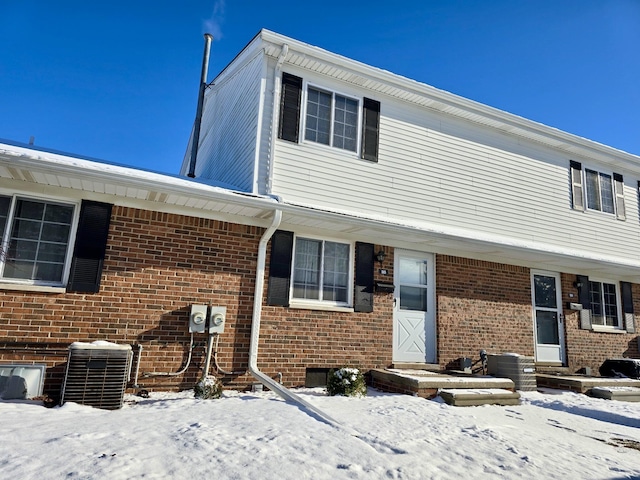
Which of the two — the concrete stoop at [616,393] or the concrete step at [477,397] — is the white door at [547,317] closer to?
the concrete stoop at [616,393]

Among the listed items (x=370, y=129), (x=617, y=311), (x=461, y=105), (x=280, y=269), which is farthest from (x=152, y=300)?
(x=617, y=311)

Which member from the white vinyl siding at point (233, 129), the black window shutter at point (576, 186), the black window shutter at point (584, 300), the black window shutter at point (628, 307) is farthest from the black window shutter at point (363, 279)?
the black window shutter at point (628, 307)

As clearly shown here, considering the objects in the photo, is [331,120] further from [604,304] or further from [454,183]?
[604,304]

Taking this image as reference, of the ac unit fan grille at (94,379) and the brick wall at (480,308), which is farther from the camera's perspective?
the brick wall at (480,308)

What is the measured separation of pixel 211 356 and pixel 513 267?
6642 mm

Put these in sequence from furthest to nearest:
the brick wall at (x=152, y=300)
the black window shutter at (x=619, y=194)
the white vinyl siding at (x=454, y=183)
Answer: the black window shutter at (x=619, y=194), the white vinyl siding at (x=454, y=183), the brick wall at (x=152, y=300)

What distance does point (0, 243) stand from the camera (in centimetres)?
545

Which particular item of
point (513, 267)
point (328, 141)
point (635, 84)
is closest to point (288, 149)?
point (328, 141)

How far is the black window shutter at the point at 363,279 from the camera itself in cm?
743

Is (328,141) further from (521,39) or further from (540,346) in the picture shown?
(540,346)

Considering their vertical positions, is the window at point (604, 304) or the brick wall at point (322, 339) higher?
the window at point (604, 304)

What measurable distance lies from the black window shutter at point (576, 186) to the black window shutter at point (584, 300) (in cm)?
172

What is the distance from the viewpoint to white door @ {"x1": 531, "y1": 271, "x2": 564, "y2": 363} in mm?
9383

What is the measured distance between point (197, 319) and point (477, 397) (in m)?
4.14
